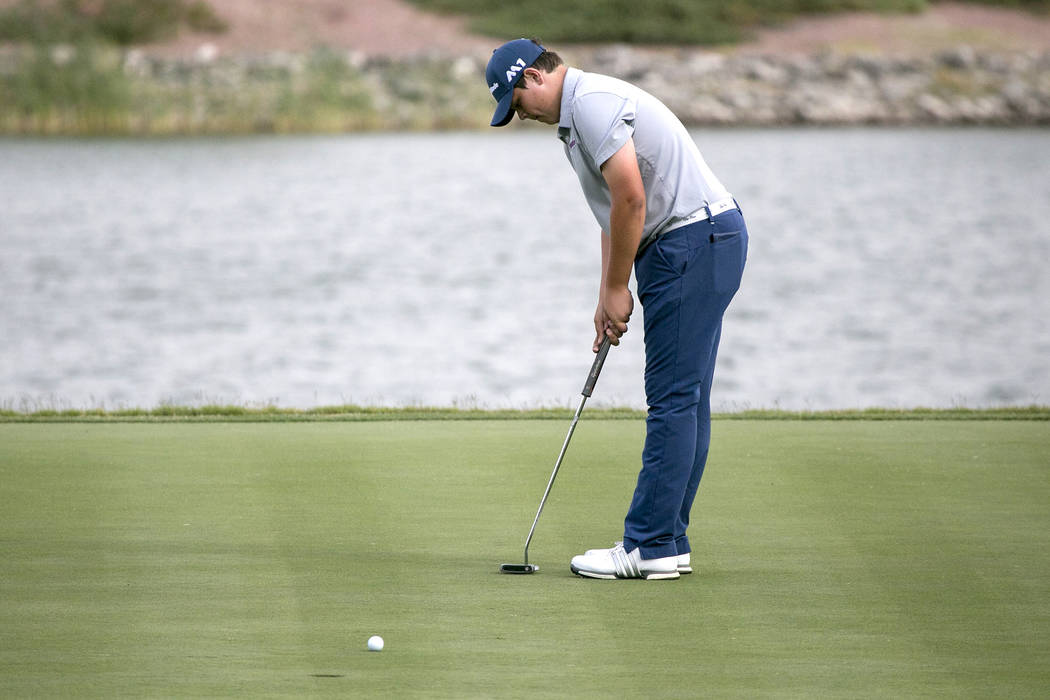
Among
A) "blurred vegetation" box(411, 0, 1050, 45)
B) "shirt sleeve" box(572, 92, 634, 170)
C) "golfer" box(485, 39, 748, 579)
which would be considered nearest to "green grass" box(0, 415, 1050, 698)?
"golfer" box(485, 39, 748, 579)

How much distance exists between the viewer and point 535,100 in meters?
3.83

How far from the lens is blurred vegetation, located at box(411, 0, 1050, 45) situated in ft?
213

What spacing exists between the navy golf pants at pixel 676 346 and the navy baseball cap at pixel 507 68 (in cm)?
52

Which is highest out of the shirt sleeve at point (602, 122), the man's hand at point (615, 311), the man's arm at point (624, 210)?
the shirt sleeve at point (602, 122)

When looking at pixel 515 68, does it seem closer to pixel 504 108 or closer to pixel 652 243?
pixel 504 108

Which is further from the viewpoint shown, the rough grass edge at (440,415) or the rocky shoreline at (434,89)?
the rocky shoreline at (434,89)

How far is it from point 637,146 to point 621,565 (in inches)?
40.7

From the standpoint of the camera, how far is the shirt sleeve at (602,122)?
3.73 meters

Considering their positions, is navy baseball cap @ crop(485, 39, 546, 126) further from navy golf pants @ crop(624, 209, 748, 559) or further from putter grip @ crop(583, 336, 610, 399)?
putter grip @ crop(583, 336, 610, 399)

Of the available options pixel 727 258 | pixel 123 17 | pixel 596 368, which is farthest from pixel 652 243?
pixel 123 17

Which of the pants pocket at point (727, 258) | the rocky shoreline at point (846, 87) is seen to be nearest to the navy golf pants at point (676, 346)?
the pants pocket at point (727, 258)

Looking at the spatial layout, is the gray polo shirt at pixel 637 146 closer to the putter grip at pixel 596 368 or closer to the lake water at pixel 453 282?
the putter grip at pixel 596 368

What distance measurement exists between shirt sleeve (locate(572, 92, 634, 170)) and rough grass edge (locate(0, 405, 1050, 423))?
2.70m

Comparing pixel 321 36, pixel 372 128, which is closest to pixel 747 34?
pixel 321 36
